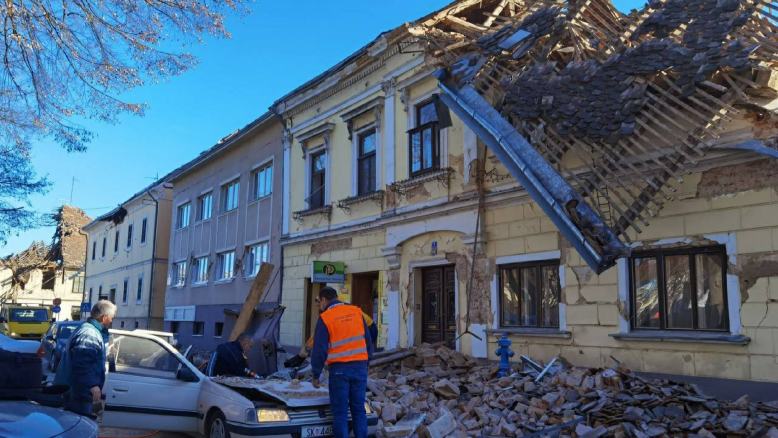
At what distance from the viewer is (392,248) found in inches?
558

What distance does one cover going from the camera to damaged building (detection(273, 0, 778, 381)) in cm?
805

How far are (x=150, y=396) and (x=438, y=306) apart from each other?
6.94 metres

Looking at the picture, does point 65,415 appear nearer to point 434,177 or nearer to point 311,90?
point 434,177

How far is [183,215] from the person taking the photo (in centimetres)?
2805

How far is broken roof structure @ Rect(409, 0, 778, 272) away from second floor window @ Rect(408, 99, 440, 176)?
2809 millimetres

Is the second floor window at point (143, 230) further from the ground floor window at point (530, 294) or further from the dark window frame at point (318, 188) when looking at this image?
the ground floor window at point (530, 294)

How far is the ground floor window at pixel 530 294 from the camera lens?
35.4 ft

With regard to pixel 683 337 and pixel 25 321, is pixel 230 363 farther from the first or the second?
pixel 25 321

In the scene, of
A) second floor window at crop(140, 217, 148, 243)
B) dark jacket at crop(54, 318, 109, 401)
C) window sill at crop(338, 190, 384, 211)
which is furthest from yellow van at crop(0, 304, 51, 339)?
dark jacket at crop(54, 318, 109, 401)

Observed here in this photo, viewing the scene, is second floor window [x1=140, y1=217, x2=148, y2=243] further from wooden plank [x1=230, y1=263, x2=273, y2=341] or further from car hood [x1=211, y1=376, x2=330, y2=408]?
car hood [x1=211, y1=376, x2=330, y2=408]

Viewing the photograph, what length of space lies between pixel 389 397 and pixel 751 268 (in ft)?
16.9

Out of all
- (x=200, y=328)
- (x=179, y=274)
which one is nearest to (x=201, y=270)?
(x=200, y=328)

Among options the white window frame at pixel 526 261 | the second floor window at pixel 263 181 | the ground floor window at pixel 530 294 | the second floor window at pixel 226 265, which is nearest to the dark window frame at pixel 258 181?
the second floor window at pixel 263 181

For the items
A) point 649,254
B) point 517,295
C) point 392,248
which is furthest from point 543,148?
point 392,248
